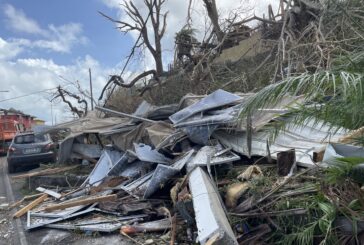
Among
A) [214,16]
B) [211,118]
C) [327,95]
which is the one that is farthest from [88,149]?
[327,95]

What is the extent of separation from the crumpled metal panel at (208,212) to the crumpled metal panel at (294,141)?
3.45 ft

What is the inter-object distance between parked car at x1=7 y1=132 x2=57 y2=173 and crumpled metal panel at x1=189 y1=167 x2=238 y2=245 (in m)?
10.7

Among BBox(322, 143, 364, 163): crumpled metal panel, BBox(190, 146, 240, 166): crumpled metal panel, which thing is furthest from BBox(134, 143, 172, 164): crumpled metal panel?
BBox(322, 143, 364, 163): crumpled metal panel

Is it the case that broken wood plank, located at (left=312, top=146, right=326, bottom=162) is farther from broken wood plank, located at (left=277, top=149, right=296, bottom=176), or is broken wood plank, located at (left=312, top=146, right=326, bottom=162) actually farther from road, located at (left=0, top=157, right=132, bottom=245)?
road, located at (left=0, top=157, right=132, bottom=245)

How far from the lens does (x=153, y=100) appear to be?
16.4 metres

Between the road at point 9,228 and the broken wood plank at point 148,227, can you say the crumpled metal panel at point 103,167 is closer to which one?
the road at point 9,228

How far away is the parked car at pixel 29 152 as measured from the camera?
15.2m

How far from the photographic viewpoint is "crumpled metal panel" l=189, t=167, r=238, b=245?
3748mm

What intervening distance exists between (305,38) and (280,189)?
20.4 feet

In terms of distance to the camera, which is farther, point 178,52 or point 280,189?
point 178,52

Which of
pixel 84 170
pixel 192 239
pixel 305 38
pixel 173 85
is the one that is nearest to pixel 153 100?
pixel 173 85

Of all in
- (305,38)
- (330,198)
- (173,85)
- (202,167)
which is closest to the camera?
(330,198)

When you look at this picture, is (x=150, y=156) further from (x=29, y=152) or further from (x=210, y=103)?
(x=29, y=152)

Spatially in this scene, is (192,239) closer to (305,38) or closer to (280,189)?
(280,189)
